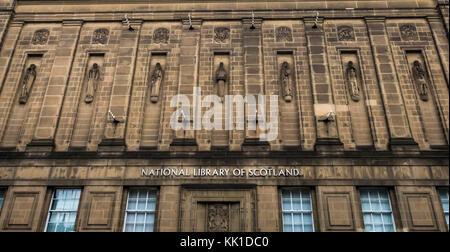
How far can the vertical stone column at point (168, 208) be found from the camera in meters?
17.8

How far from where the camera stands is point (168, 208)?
18.2 meters

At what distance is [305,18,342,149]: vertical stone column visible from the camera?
19688 mm

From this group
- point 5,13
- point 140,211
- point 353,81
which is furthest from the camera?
point 5,13

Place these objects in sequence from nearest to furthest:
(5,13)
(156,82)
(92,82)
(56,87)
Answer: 1. (56,87)
2. (156,82)
3. (92,82)
4. (5,13)

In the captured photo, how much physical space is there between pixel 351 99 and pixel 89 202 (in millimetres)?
15069

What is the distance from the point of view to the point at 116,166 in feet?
62.8

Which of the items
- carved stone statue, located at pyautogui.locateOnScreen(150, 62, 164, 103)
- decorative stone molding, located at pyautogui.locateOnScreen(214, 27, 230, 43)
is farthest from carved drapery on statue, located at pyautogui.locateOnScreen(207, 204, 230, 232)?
decorative stone molding, located at pyautogui.locateOnScreen(214, 27, 230, 43)

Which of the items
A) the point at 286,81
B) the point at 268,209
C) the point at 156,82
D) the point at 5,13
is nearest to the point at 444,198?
the point at 268,209

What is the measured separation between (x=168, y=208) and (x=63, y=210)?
17.7 feet

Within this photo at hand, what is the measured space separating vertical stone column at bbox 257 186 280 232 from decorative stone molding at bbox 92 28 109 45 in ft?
44.0

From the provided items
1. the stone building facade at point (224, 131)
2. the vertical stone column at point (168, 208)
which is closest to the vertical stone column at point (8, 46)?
the stone building facade at point (224, 131)

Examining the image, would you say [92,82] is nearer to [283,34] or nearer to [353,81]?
[283,34]

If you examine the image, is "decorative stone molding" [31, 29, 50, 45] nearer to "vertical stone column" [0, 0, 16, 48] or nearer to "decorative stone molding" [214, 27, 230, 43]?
"vertical stone column" [0, 0, 16, 48]
